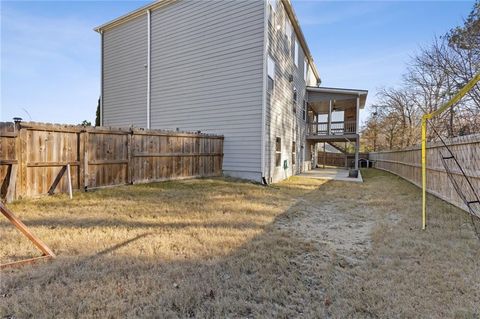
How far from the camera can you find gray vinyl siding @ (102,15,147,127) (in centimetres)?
1292

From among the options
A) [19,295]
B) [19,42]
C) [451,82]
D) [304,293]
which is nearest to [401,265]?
[304,293]

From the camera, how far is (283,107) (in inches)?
479

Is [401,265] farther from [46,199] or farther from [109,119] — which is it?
[109,119]

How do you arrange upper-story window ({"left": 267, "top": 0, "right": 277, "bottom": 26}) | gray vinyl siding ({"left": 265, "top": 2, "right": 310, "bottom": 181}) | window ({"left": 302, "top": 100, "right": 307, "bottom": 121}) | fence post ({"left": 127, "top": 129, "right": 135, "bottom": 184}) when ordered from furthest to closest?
1. window ({"left": 302, "top": 100, "right": 307, "bottom": 121})
2. gray vinyl siding ({"left": 265, "top": 2, "right": 310, "bottom": 181})
3. upper-story window ({"left": 267, "top": 0, "right": 277, "bottom": 26})
4. fence post ({"left": 127, "top": 129, "right": 135, "bottom": 184})

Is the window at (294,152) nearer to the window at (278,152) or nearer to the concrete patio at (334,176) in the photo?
the concrete patio at (334,176)

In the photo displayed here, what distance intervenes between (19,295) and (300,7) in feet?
47.7

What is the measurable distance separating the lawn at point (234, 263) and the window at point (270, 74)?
18.9 feet

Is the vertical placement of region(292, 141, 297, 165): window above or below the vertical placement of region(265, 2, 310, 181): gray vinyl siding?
below

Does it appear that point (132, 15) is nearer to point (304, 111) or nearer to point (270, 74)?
point (270, 74)

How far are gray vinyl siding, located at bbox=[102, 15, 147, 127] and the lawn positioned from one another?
8.38 meters

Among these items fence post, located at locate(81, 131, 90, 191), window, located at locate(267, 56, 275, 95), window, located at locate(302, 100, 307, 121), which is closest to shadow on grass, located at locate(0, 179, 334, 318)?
fence post, located at locate(81, 131, 90, 191)

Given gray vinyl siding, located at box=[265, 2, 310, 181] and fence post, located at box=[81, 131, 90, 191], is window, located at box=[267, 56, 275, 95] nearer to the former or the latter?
gray vinyl siding, located at box=[265, 2, 310, 181]

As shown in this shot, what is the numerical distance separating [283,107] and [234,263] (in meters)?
9.95

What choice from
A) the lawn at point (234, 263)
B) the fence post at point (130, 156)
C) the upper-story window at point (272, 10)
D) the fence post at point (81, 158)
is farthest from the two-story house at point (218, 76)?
the fence post at point (81, 158)
